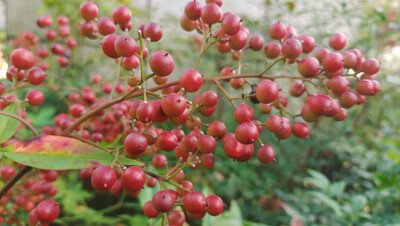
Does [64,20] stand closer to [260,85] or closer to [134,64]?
[134,64]

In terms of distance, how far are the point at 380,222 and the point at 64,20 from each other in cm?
116

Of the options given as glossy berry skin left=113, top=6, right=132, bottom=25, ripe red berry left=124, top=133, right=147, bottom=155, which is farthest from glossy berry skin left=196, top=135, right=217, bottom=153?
glossy berry skin left=113, top=6, right=132, bottom=25

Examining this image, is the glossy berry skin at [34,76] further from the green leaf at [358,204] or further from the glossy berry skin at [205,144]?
the green leaf at [358,204]

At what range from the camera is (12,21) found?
2.26m

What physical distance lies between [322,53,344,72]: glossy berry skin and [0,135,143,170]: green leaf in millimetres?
388

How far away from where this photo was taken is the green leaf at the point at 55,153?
18.2 inches

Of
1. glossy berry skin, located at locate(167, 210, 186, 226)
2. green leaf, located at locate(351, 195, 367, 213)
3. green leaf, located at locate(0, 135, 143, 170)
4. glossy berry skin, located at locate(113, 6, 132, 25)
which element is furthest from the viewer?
green leaf, located at locate(351, 195, 367, 213)

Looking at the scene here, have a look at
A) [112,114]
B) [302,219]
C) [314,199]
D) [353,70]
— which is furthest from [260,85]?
[314,199]

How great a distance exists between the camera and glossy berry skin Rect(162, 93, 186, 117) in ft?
1.56

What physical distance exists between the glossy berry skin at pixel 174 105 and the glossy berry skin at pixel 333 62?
292 millimetres

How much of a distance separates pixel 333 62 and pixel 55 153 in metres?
0.50

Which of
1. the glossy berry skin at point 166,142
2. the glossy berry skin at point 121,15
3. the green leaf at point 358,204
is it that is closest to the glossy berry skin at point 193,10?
the glossy berry skin at point 121,15

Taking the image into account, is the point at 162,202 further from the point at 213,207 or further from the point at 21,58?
the point at 21,58

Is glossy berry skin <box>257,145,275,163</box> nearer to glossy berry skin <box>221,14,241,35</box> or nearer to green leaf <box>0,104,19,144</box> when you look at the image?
glossy berry skin <box>221,14,241,35</box>
